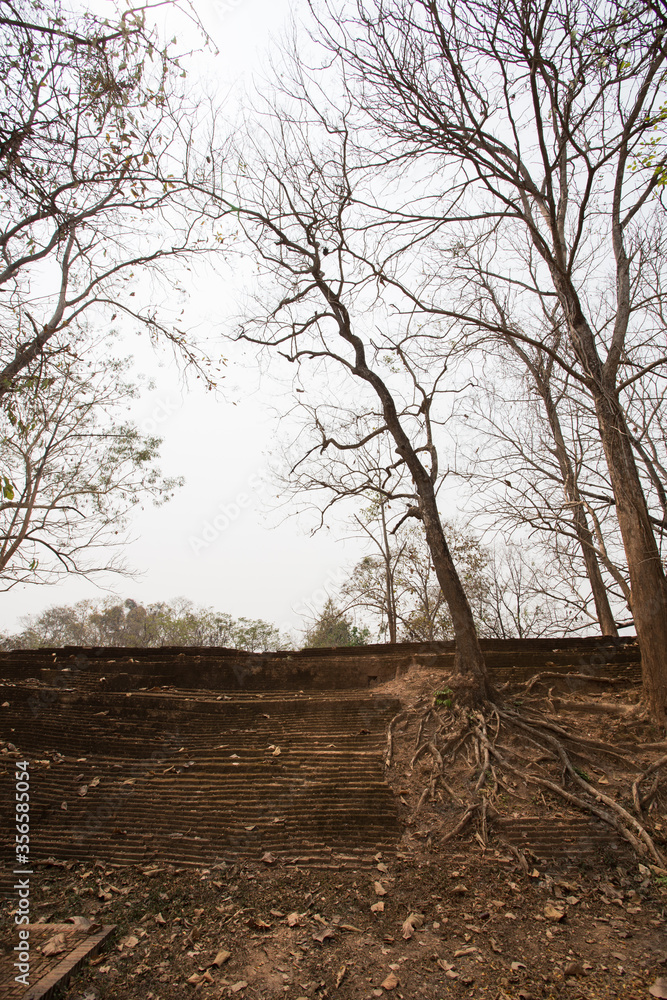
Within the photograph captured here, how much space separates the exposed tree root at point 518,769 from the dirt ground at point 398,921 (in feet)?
0.24

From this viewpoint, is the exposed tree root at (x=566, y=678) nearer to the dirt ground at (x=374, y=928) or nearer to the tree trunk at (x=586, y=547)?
the dirt ground at (x=374, y=928)

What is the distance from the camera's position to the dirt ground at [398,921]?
3.30 m

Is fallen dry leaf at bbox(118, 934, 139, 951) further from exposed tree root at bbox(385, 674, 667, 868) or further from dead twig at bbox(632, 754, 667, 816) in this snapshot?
dead twig at bbox(632, 754, 667, 816)

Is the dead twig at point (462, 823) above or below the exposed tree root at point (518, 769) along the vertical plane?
below

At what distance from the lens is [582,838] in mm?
4711

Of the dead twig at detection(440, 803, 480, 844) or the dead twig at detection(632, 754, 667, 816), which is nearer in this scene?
the dead twig at detection(440, 803, 480, 844)

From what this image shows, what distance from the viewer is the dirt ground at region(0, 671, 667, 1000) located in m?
3.30

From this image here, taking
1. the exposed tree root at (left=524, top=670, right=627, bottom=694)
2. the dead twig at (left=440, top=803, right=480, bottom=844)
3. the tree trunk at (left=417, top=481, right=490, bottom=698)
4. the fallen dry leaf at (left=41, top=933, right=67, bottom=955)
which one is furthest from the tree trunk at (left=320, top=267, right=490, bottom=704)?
the fallen dry leaf at (left=41, top=933, right=67, bottom=955)

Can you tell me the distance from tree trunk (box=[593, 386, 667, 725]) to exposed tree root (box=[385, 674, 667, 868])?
769 mm

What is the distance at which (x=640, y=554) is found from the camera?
6.36 metres

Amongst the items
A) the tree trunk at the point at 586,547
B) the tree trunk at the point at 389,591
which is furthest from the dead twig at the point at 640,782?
the tree trunk at the point at 389,591

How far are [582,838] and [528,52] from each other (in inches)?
290

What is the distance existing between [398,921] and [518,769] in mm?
2296

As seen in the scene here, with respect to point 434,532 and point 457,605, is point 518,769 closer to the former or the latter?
point 457,605
